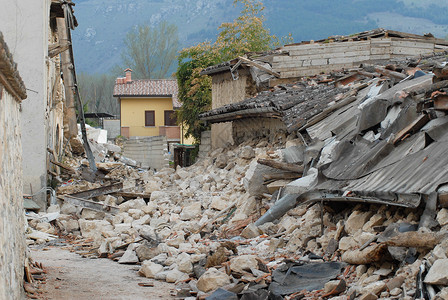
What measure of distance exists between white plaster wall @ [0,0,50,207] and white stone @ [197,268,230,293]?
29.6ft

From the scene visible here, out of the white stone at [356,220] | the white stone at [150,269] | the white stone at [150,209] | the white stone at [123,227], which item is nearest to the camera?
the white stone at [356,220]

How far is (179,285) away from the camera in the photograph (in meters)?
8.95

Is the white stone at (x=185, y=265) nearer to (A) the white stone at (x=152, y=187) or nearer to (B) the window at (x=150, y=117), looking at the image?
(A) the white stone at (x=152, y=187)

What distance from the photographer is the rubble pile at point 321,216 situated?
20.6ft

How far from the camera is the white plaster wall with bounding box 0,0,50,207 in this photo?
16250mm

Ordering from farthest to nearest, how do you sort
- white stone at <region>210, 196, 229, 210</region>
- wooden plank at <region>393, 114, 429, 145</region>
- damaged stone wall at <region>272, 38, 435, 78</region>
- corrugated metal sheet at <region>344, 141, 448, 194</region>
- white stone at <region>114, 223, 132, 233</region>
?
1. damaged stone wall at <region>272, 38, 435, 78</region>
2. white stone at <region>210, 196, 229, 210</region>
3. white stone at <region>114, 223, 132, 233</region>
4. wooden plank at <region>393, 114, 429, 145</region>
5. corrugated metal sheet at <region>344, 141, 448, 194</region>

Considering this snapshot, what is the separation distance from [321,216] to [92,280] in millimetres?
3530

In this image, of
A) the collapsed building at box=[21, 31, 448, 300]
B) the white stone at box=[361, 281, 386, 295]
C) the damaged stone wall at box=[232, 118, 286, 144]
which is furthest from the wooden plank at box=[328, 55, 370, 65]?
the white stone at box=[361, 281, 386, 295]

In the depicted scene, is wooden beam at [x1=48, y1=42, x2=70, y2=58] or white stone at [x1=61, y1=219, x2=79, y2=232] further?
wooden beam at [x1=48, y1=42, x2=70, y2=58]

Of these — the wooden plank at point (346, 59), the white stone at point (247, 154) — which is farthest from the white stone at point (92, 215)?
the wooden plank at point (346, 59)

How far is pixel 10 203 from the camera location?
6.79m

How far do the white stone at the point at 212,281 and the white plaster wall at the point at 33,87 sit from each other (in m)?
9.03

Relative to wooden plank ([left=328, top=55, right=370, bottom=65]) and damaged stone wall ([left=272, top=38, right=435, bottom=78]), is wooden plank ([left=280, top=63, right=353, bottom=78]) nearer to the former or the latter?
damaged stone wall ([left=272, top=38, right=435, bottom=78])

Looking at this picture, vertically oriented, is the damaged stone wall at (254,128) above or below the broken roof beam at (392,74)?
below
